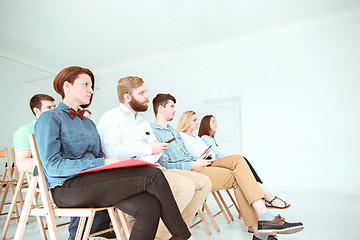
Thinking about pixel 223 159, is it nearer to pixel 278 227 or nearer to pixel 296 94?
pixel 278 227

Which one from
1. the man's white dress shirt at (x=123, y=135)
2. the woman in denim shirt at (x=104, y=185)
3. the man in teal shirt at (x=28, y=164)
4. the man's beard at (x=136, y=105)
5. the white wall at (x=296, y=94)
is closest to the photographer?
the woman in denim shirt at (x=104, y=185)

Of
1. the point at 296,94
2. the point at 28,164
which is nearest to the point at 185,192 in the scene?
the point at 28,164

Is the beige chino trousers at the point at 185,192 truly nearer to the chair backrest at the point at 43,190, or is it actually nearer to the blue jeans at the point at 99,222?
the blue jeans at the point at 99,222

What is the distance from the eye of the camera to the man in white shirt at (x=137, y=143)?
1.62 metres

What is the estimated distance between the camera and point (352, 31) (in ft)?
15.3

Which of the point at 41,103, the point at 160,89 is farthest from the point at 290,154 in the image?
the point at 41,103

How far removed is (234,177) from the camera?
2.21 meters

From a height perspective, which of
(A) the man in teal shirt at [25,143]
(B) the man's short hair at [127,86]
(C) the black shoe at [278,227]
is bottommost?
(C) the black shoe at [278,227]

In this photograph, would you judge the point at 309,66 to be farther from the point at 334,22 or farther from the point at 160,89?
the point at 160,89

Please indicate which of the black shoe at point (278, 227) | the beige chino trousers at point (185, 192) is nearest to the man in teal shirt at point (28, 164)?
the beige chino trousers at point (185, 192)

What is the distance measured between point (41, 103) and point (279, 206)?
2.41 m

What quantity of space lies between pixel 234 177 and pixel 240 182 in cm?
9

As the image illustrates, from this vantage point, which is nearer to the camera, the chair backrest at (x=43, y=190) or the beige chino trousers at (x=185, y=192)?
the chair backrest at (x=43, y=190)

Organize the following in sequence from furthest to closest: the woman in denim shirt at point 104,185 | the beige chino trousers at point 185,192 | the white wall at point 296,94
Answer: the white wall at point 296,94 < the beige chino trousers at point 185,192 < the woman in denim shirt at point 104,185
